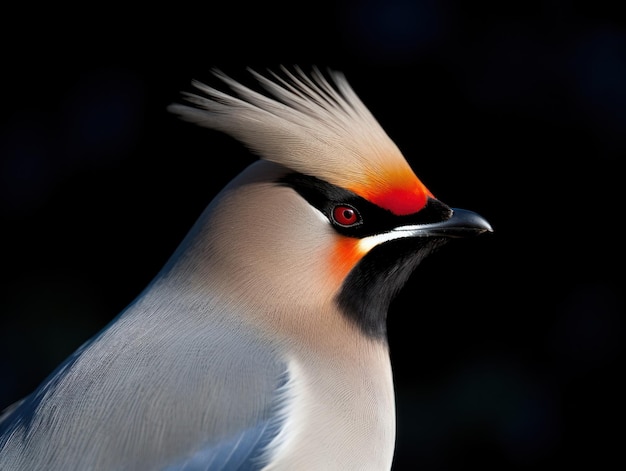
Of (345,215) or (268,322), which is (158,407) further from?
(345,215)

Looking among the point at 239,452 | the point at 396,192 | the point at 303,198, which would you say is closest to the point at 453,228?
the point at 396,192

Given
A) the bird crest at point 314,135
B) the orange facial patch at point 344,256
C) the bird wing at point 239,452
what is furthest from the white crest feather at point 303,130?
the bird wing at point 239,452

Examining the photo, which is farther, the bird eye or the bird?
the bird eye

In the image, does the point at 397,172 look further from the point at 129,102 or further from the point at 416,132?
the point at 129,102

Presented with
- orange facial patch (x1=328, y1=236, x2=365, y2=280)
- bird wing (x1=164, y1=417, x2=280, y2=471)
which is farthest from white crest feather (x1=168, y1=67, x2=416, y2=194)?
bird wing (x1=164, y1=417, x2=280, y2=471)

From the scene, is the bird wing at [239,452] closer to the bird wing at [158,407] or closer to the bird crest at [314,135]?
the bird wing at [158,407]

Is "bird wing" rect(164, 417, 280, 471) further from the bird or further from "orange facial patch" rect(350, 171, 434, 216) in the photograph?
"orange facial patch" rect(350, 171, 434, 216)

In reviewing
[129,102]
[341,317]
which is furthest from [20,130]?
[341,317]
